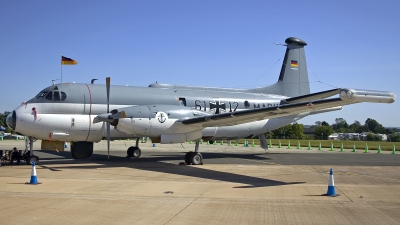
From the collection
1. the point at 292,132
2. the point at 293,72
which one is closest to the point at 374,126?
the point at 292,132

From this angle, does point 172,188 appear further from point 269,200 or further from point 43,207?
point 43,207

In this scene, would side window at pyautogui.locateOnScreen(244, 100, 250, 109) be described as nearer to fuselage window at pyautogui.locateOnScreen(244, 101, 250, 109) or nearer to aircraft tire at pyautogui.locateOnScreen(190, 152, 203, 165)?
fuselage window at pyautogui.locateOnScreen(244, 101, 250, 109)

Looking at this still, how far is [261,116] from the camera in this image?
18.0m

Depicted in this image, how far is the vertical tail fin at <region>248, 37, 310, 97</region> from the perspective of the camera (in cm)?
2761

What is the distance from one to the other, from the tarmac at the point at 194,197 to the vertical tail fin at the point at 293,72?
1093 centimetres

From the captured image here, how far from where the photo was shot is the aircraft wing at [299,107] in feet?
38.2

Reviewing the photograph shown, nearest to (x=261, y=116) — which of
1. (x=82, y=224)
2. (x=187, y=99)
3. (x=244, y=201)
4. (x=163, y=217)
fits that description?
(x=187, y=99)

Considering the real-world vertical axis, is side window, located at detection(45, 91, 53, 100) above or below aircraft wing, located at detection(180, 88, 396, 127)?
above

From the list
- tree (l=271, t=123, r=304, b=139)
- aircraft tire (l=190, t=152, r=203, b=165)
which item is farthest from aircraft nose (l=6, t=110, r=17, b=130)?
tree (l=271, t=123, r=304, b=139)

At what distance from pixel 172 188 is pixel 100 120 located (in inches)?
275

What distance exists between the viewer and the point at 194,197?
10.9m

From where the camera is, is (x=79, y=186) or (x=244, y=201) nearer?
(x=244, y=201)

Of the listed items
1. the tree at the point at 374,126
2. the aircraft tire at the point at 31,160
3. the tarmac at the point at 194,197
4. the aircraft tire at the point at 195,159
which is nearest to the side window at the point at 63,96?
the aircraft tire at the point at 31,160

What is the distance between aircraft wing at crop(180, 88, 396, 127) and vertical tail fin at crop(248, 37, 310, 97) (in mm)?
4374
